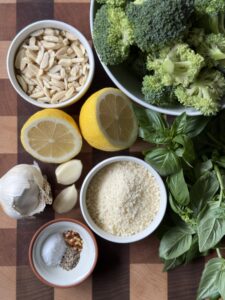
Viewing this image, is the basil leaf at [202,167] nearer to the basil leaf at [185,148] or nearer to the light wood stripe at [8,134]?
the basil leaf at [185,148]

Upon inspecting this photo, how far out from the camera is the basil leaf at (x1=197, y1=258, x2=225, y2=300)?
1244 mm

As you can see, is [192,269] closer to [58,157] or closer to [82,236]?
[82,236]

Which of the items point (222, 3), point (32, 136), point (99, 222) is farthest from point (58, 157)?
point (222, 3)

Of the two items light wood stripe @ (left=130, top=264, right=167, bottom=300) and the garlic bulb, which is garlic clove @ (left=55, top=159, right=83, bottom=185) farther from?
light wood stripe @ (left=130, top=264, right=167, bottom=300)

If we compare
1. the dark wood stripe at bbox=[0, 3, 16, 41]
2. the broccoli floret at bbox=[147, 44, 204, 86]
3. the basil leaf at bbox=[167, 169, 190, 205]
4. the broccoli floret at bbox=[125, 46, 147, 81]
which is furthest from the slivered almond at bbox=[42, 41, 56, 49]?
the basil leaf at bbox=[167, 169, 190, 205]

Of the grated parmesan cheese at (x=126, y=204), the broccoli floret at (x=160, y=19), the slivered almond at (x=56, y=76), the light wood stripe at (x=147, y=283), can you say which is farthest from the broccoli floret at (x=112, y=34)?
the light wood stripe at (x=147, y=283)

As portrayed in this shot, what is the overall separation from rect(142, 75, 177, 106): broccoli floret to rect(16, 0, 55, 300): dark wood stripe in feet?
1.27

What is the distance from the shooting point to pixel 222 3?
96cm

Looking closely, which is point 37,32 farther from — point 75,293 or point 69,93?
point 75,293

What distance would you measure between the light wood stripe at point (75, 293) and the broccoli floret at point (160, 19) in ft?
2.37

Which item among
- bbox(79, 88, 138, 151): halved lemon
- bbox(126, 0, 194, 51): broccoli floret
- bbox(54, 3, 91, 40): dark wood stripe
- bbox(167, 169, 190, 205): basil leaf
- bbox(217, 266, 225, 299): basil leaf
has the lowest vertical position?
bbox(217, 266, 225, 299): basil leaf

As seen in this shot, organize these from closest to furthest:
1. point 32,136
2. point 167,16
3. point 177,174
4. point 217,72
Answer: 1. point 167,16
2. point 217,72
3. point 177,174
4. point 32,136

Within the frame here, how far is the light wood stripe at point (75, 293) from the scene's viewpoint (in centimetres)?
139

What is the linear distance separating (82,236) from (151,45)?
1.97 feet
